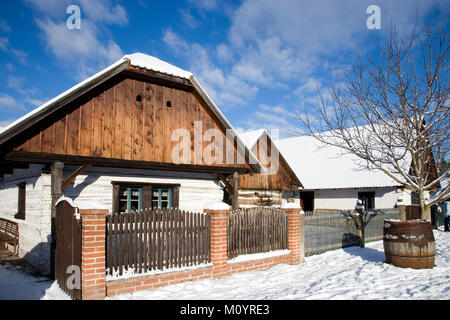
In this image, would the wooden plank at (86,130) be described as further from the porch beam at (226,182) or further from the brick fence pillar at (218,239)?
the porch beam at (226,182)

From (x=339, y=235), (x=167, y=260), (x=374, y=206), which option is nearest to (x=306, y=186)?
(x=374, y=206)

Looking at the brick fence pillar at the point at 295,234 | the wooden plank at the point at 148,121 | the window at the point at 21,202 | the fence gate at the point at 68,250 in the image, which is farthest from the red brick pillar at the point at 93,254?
the window at the point at 21,202

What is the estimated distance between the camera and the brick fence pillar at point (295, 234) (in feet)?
30.2

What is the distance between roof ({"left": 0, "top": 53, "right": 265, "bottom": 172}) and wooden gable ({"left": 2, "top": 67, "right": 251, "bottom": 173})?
0.74 feet

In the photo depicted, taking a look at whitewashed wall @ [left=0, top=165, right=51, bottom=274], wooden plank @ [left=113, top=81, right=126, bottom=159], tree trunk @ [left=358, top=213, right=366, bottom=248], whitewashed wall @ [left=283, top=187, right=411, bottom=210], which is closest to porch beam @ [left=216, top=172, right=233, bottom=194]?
wooden plank @ [left=113, top=81, right=126, bottom=159]

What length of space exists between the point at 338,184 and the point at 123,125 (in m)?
16.3

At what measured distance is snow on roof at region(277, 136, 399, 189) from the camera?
20.0 meters

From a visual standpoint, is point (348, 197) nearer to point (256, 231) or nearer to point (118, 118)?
point (256, 231)

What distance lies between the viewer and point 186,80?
10344 mm

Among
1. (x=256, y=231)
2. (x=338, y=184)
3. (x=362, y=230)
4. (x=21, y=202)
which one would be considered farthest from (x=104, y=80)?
(x=338, y=184)

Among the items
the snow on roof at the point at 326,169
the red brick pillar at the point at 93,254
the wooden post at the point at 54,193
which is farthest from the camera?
the snow on roof at the point at 326,169

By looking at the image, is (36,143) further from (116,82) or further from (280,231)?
(280,231)

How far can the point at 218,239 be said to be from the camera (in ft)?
24.5
